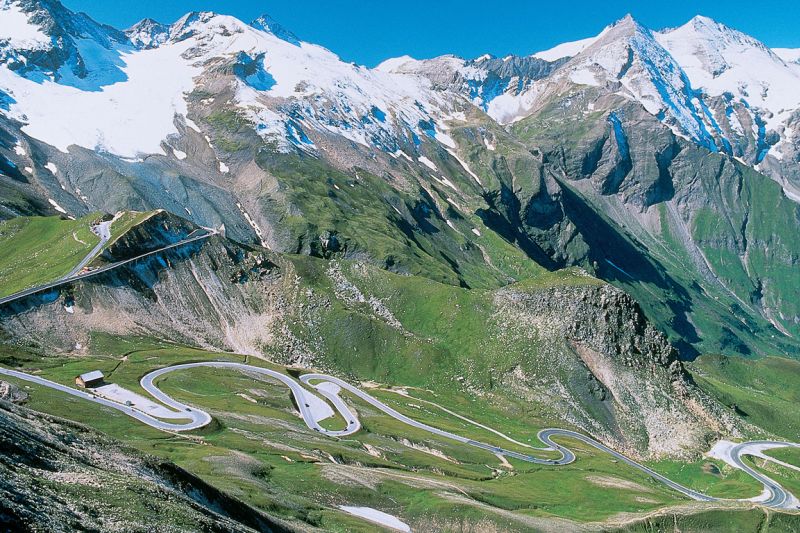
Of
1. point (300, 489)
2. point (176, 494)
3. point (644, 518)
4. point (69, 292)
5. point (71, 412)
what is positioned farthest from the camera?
point (69, 292)

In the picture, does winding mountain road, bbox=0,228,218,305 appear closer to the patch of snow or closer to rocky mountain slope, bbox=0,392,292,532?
the patch of snow

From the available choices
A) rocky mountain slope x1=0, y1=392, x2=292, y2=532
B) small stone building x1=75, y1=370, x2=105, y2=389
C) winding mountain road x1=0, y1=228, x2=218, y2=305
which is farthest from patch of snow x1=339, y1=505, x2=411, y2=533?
winding mountain road x1=0, y1=228, x2=218, y2=305

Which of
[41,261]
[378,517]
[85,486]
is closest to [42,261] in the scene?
[41,261]

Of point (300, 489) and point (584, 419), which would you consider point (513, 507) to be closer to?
point (300, 489)

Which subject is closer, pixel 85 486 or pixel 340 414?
pixel 85 486

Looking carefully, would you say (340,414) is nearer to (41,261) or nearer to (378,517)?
(378,517)

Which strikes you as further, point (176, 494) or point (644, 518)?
point (644, 518)

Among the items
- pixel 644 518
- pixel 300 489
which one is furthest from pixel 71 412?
pixel 644 518

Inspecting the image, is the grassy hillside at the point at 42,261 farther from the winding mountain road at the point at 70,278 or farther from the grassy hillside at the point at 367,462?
the grassy hillside at the point at 367,462
